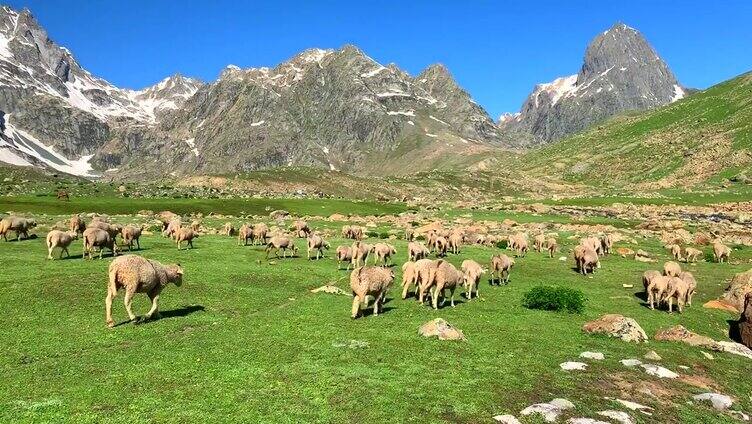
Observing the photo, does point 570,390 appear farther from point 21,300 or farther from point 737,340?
point 21,300

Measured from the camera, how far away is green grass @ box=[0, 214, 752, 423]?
1441 centimetres

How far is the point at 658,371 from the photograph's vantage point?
18.9m

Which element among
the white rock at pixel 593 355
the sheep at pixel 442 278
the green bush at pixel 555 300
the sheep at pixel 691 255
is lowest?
the white rock at pixel 593 355

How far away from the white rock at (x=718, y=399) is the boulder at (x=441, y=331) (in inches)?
320

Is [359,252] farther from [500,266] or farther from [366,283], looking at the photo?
[366,283]

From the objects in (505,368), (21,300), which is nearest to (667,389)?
(505,368)

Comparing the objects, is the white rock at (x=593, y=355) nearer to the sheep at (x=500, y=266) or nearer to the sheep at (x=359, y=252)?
the sheep at (x=500, y=266)

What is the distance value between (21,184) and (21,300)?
11259 centimetres

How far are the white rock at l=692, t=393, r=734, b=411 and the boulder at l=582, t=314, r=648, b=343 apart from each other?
589 centimetres

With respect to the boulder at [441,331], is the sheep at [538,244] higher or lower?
higher

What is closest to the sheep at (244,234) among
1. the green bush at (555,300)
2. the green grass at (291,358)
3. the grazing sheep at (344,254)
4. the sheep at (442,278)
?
the grazing sheep at (344,254)

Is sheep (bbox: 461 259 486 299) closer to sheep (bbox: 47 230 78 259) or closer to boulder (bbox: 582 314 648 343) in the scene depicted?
boulder (bbox: 582 314 648 343)

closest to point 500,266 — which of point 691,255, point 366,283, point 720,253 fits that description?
point 366,283

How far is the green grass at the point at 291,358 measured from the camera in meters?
14.4
